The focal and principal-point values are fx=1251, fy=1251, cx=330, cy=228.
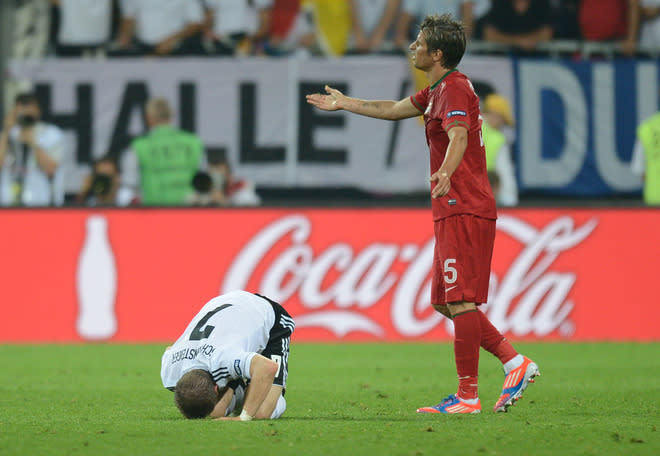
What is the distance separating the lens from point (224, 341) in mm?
6832

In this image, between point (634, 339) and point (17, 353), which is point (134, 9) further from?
point (634, 339)

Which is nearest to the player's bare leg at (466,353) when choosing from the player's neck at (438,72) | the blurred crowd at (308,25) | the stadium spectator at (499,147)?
the player's neck at (438,72)

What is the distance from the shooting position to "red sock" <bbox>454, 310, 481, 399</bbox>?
7.23 meters

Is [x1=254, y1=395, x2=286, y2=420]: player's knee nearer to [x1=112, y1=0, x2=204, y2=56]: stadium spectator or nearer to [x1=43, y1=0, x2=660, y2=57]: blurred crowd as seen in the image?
[x1=43, y1=0, x2=660, y2=57]: blurred crowd

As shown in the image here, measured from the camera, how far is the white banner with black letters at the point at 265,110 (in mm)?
16312

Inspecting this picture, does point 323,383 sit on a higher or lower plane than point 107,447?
lower

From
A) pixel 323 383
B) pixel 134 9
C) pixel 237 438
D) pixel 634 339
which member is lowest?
pixel 634 339

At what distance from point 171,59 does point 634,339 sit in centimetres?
704

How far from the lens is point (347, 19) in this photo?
655 inches

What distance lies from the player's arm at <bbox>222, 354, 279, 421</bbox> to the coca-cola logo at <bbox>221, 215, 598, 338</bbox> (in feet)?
21.0

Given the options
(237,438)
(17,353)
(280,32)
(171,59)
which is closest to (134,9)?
(171,59)

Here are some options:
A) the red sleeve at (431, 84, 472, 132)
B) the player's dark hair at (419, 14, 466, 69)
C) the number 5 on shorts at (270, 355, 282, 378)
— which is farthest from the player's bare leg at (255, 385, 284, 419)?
the player's dark hair at (419, 14, 466, 69)

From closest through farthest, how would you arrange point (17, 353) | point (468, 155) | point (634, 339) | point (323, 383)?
point (468, 155)
point (323, 383)
point (17, 353)
point (634, 339)

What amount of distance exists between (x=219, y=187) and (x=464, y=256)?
25.5 feet
